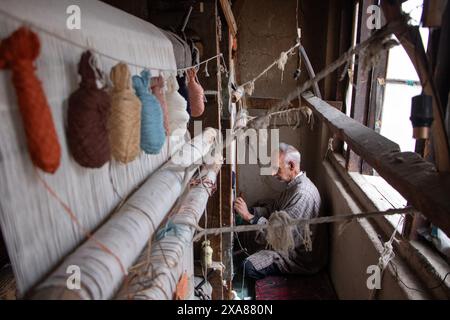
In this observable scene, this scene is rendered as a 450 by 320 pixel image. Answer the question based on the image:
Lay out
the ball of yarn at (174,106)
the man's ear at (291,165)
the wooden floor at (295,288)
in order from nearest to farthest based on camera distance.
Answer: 1. the ball of yarn at (174,106)
2. the wooden floor at (295,288)
3. the man's ear at (291,165)

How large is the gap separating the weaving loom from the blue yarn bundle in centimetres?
9

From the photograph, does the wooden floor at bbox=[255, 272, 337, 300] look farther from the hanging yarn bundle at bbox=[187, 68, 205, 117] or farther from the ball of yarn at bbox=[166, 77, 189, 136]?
the ball of yarn at bbox=[166, 77, 189, 136]

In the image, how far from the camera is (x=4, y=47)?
0.50 m

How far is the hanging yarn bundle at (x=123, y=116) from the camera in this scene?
0.73 metres

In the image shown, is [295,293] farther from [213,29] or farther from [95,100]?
[95,100]

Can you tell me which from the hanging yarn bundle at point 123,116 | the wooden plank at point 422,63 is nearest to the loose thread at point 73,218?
the hanging yarn bundle at point 123,116

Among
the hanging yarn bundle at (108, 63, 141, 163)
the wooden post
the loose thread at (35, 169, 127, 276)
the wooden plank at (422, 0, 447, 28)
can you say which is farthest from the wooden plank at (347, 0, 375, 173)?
the loose thread at (35, 169, 127, 276)

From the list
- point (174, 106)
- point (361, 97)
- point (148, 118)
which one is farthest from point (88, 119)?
point (361, 97)

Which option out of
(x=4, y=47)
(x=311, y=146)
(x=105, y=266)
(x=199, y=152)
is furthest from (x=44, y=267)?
(x=311, y=146)

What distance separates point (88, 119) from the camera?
2.14 feet

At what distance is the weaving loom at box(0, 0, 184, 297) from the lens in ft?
1.80

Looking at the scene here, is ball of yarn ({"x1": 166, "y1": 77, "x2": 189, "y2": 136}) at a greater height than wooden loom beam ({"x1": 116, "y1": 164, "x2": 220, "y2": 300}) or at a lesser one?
greater

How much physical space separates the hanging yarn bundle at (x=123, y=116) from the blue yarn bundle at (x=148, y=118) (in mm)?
62

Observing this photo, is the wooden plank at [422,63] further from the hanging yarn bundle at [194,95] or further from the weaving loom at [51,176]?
the hanging yarn bundle at [194,95]
